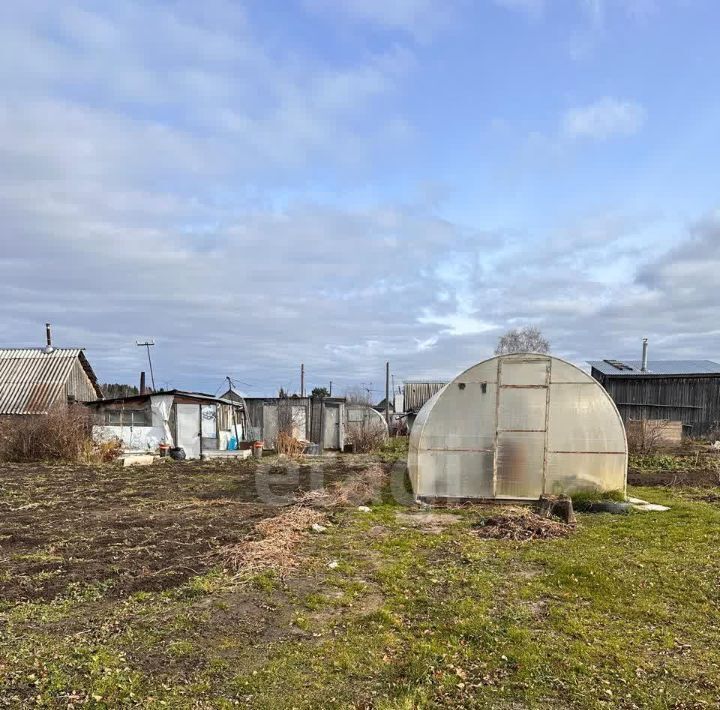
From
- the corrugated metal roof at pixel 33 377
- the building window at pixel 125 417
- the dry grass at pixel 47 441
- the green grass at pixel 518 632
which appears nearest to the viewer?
the green grass at pixel 518 632

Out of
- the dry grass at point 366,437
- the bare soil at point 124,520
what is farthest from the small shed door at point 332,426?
the bare soil at point 124,520

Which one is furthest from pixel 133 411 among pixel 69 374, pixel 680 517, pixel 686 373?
pixel 686 373

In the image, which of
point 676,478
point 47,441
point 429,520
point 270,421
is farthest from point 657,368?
point 47,441

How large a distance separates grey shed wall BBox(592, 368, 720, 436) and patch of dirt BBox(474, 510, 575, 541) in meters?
21.0

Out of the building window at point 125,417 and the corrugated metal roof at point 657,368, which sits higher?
the corrugated metal roof at point 657,368

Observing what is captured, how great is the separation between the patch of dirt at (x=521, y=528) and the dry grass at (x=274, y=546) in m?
2.90

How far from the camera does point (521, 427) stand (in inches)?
472

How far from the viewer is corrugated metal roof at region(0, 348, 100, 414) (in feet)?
90.1

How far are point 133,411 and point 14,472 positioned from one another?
24.4 feet

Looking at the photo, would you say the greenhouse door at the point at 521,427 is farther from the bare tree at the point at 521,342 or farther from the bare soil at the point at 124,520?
the bare tree at the point at 521,342

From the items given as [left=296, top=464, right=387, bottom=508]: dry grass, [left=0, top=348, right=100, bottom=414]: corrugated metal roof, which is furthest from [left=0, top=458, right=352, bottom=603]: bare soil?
[left=0, top=348, right=100, bottom=414]: corrugated metal roof

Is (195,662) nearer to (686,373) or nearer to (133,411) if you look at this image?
(133,411)

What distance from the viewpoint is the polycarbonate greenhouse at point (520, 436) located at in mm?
11891

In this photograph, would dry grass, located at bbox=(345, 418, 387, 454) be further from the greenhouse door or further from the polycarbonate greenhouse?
the greenhouse door
